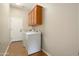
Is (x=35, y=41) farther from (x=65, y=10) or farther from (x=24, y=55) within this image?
(x=65, y=10)

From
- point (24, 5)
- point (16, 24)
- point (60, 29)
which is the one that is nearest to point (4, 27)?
point (16, 24)

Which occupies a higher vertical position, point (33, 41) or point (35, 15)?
point (35, 15)

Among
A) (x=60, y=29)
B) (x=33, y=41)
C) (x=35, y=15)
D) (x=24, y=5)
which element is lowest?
(x=33, y=41)

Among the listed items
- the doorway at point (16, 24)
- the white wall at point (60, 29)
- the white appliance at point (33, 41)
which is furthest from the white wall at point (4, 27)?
the white wall at point (60, 29)

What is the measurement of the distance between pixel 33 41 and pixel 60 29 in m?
0.35

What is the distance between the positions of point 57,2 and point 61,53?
0.56 metres

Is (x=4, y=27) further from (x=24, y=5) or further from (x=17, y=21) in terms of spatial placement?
(x=24, y=5)

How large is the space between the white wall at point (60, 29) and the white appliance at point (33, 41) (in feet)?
0.23

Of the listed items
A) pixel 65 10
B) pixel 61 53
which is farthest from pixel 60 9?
pixel 61 53

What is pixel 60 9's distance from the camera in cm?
123

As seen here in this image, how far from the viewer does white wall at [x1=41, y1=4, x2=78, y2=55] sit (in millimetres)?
1192

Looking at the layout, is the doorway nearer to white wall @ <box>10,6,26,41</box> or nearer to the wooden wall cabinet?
white wall @ <box>10,6,26,41</box>

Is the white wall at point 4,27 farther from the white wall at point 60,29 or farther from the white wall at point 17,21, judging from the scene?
the white wall at point 60,29

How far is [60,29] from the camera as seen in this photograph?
1.24m
